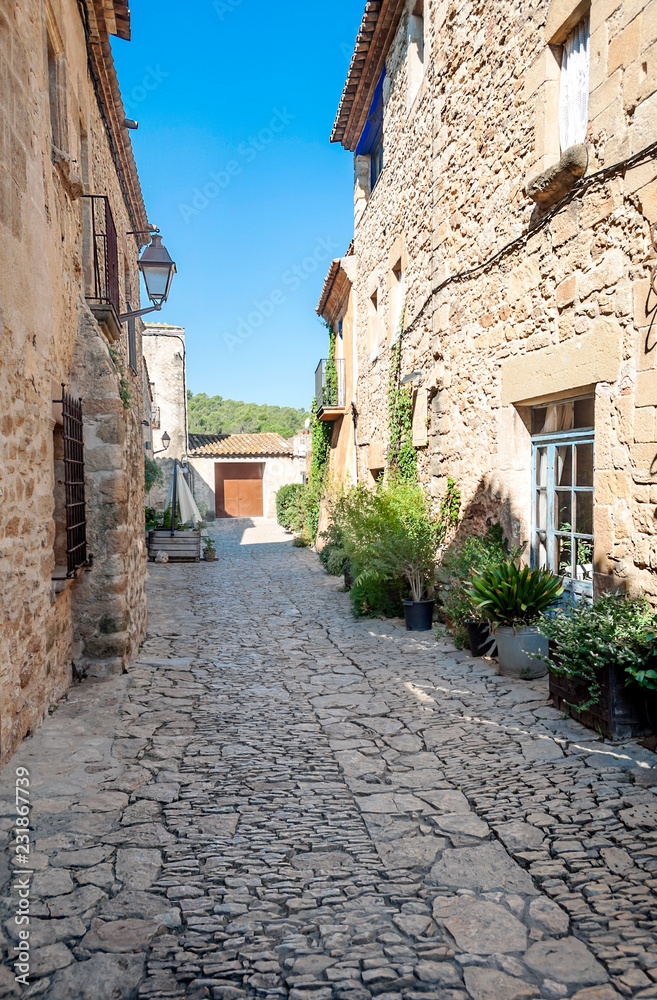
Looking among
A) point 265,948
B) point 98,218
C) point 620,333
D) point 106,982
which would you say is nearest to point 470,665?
point 620,333

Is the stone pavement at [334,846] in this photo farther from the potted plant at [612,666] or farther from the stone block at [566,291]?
the stone block at [566,291]

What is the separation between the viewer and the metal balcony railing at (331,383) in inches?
556

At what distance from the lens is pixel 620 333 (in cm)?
410

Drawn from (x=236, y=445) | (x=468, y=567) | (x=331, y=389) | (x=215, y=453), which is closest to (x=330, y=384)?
(x=331, y=389)

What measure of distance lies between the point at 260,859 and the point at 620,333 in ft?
11.6

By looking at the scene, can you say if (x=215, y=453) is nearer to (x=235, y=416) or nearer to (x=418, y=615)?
(x=418, y=615)

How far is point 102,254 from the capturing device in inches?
258

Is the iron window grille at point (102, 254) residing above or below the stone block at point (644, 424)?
above

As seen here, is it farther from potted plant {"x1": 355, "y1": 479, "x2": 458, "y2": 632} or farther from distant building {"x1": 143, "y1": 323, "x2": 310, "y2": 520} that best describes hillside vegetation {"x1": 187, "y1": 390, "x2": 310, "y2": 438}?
potted plant {"x1": 355, "y1": 479, "x2": 458, "y2": 632}

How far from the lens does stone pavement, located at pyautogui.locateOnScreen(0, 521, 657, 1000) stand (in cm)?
204

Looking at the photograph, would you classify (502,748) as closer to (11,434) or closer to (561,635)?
(561,635)

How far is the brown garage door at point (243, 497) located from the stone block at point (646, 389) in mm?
25396

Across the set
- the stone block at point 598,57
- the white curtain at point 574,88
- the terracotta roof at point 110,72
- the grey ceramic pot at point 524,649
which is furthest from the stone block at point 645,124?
the terracotta roof at point 110,72

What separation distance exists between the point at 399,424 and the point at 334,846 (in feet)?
21.6
